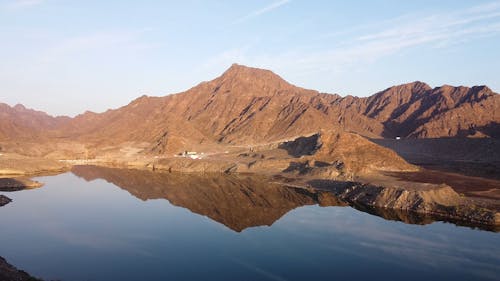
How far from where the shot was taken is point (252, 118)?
145 m

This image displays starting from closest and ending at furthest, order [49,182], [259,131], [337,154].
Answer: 1. [49,182]
2. [337,154]
3. [259,131]

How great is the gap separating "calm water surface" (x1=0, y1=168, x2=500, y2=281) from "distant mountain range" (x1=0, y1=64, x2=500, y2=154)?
226ft

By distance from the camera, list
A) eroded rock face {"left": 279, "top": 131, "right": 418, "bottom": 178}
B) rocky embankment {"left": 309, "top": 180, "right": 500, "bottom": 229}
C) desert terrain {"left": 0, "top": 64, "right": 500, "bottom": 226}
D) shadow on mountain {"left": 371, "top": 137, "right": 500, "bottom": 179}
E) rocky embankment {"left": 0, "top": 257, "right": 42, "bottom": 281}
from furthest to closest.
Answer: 1. shadow on mountain {"left": 371, "top": 137, "right": 500, "bottom": 179}
2. eroded rock face {"left": 279, "top": 131, "right": 418, "bottom": 178}
3. desert terrain {"left": 0, "top": 64, "right": 500, "bottom": 226}
4. rocky embankment {"left": 309, "top": 180, "right": 500, "bottom": 229}
5. rocky embankment {"left": 0, "top": 257, "right": 42, "bottom": 281}

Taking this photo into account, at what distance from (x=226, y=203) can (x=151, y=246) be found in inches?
783

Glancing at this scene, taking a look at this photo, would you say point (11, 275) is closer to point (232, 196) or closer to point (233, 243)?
point (233, 243)

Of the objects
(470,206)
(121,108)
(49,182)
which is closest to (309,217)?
(470,206)

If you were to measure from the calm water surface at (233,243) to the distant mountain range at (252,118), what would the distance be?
226 feet

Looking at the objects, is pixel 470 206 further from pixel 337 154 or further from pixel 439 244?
pixel 337 154

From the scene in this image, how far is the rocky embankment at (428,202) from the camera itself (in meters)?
43.8

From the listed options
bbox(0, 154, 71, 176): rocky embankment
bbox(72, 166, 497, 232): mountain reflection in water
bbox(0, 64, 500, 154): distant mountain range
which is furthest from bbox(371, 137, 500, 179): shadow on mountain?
bbox(0, 154, 71, 176): rocky embankment

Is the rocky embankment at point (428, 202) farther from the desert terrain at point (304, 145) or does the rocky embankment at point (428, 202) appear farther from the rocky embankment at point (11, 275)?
the rocky embankment at point (11, 275)

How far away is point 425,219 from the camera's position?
4469 centimetres

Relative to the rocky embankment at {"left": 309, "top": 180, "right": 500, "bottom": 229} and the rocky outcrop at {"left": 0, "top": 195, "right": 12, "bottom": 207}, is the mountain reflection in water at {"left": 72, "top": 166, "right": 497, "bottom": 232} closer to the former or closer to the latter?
the rocky embankment at {"left": 309, "top": 180, "right": 500, "bottom": 229}

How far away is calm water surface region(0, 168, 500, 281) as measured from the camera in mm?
29344
